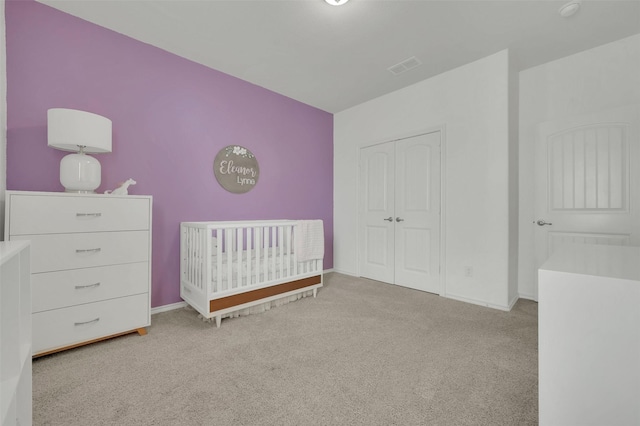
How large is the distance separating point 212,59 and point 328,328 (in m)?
2.69

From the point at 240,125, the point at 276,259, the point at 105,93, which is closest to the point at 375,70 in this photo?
the point at 240,125

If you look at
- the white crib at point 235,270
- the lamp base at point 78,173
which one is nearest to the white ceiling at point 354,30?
the lamp base at point 78,173

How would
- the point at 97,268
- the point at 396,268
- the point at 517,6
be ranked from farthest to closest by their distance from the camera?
1. the point at 396,268
2. the point at 517,6
3. the point at 97,268

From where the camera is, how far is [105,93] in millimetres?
2143

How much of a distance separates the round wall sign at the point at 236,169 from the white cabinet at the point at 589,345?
271 cm

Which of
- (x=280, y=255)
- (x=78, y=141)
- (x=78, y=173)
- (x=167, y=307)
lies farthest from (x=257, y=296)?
(x=78, y=141)

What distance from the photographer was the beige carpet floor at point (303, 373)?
120cm

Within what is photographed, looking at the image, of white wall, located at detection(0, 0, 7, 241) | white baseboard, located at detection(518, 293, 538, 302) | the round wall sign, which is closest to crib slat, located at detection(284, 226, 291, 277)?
the round wall sign

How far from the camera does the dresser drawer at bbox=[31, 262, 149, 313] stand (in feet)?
5.21

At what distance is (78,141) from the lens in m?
1.72

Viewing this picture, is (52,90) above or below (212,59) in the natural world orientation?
below

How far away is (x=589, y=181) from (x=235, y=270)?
3.27 m

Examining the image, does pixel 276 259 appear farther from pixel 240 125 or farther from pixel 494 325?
pixel 494 325

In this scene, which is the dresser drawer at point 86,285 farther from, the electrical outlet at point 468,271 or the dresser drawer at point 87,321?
the electrical outlet at point 468,271
